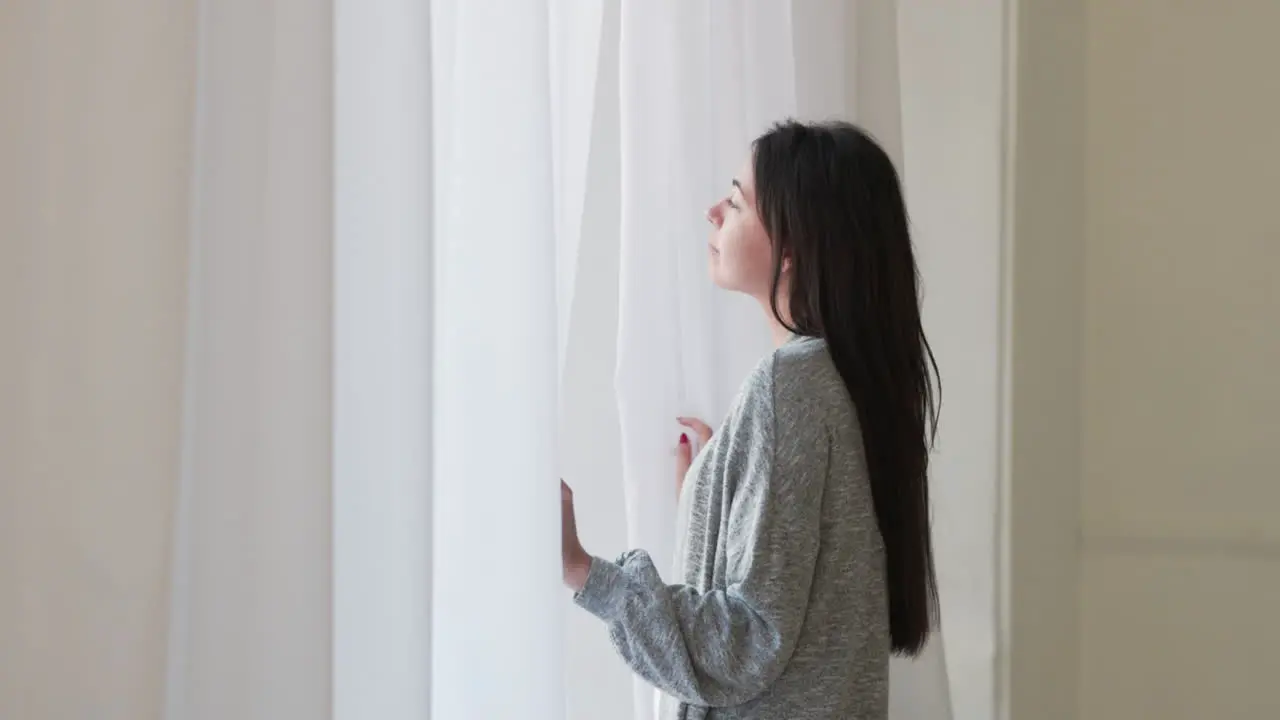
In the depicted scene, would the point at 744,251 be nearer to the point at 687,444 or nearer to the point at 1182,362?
the point at 687,444

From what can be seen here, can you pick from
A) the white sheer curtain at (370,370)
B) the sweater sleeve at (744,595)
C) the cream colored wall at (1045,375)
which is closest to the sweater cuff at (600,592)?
the sweater sleeve at (744,595)

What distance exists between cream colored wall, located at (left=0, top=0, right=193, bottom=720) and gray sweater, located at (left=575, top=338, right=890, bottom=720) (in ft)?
1.59

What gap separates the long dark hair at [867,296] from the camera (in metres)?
1.18

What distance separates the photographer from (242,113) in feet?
2.29

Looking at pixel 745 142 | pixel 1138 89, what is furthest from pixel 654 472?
pixel 1138 89

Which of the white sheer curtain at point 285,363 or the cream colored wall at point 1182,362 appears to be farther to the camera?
the cream colored wall at point 1182,362

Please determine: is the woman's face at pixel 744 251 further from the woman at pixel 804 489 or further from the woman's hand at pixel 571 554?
the woman's hand at pixel 571 554

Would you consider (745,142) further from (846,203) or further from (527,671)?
(527,671)

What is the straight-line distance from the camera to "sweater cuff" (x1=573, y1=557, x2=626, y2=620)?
3.51 feet

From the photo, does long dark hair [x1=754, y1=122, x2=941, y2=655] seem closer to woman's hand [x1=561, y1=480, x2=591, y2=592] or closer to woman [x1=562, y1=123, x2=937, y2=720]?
woman [x1=562, y1=123, x2=937, y2=720]

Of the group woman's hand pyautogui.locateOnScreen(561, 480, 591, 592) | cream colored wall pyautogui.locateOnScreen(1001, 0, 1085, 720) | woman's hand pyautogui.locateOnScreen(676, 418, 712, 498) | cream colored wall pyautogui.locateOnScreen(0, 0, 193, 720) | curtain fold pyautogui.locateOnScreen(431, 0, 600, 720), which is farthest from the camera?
cream colored wall pyautogui.locateOnScreen(1001, 0, 1085, 720)

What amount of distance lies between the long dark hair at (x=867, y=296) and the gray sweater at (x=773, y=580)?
0.11ft

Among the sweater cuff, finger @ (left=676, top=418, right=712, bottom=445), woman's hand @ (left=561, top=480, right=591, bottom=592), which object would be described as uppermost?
finger @ (left=676, top=418, right=712, bottom=445)

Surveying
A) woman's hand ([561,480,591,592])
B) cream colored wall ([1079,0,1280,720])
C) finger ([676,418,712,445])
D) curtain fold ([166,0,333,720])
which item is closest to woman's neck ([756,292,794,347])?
finger ([676,418,712,445])
